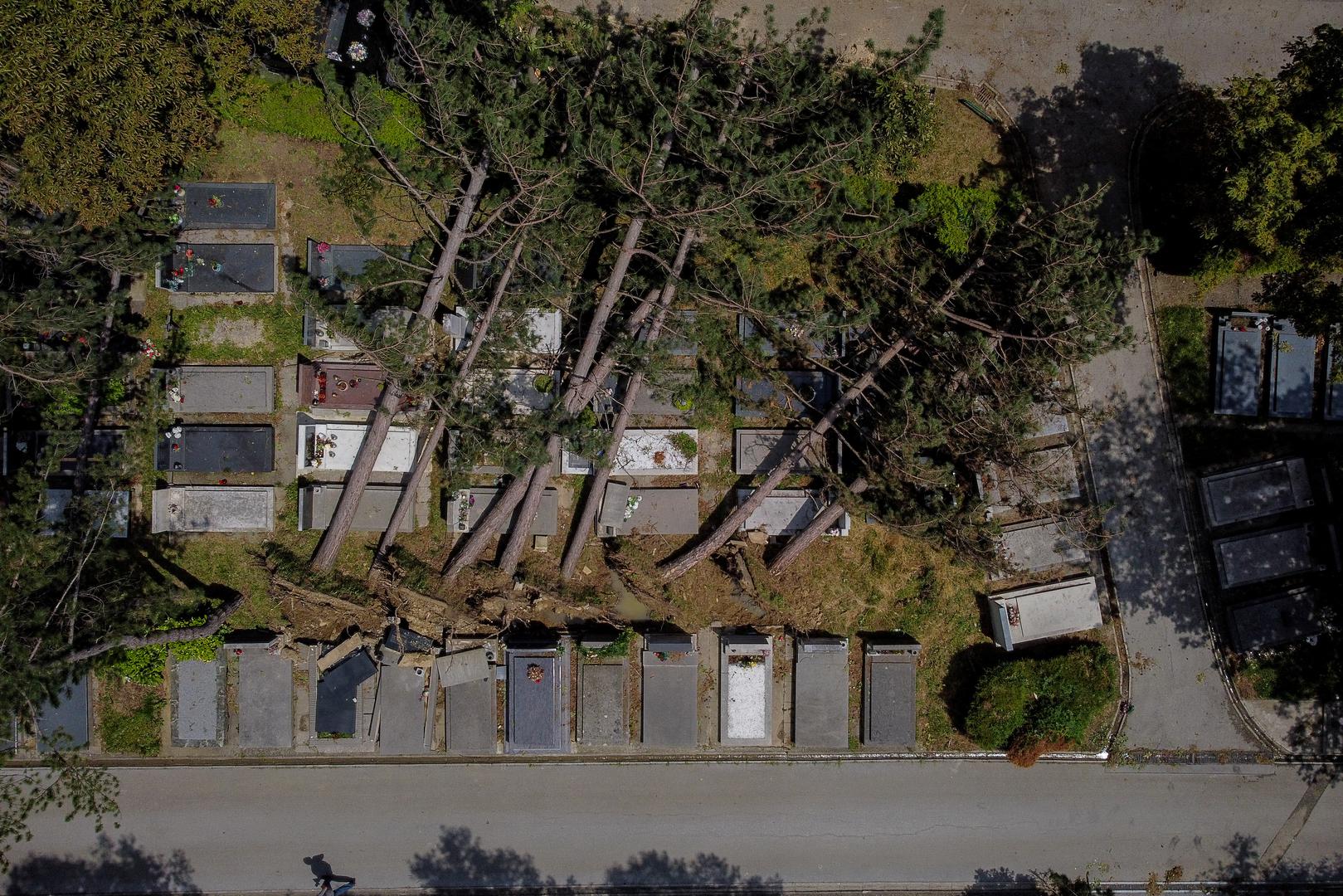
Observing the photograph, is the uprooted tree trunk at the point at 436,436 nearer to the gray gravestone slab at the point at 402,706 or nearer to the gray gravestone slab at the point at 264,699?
the gray gravestone slab at the point at 402,706

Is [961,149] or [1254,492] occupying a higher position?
[961,149]

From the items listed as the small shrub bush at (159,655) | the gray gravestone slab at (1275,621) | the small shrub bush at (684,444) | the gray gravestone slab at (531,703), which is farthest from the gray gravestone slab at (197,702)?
the gray gravestone slab at (1275,621)

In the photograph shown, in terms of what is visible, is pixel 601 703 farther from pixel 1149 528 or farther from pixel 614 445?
pixel 1149 528

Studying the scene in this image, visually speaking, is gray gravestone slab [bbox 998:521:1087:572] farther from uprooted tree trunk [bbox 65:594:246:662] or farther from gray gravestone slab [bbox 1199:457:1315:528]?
uprooted tree trunk [bbox 65:594:246:662]

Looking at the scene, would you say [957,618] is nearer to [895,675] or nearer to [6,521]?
[895,675]

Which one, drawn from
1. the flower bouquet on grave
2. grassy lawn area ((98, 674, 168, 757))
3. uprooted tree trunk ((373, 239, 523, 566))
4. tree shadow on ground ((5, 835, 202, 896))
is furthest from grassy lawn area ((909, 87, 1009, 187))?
tree shadow on ground ((5, 835, 202, 896))

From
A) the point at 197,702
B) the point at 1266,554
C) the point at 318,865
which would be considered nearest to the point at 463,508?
the point at 197,702
